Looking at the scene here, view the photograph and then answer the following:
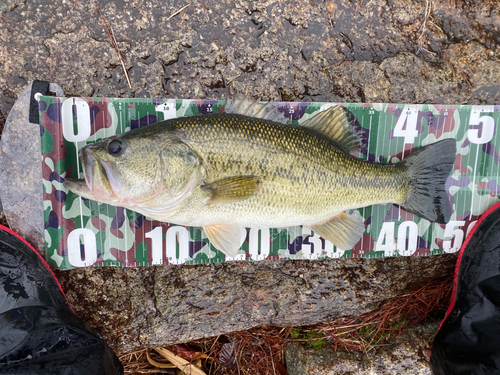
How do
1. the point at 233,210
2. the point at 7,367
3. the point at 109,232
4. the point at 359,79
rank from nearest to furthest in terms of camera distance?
the point at 7,367 → the point at 233,210 → the point at 109,232 → the point at 359,79

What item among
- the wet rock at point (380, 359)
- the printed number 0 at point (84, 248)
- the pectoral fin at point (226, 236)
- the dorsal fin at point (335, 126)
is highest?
the dorsal fin at point (335, 126)

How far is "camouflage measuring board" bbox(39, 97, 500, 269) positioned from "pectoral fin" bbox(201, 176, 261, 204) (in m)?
0.79

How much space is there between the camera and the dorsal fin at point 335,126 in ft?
8.09

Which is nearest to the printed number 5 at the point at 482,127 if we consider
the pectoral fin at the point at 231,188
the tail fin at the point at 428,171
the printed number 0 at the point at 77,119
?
the tail fin at the point at 428,171

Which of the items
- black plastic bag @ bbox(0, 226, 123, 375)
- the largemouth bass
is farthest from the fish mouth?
black plastic bag @ bbox(0, 226, 123, 375)

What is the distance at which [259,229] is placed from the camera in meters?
2.88

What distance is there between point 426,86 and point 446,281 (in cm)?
191

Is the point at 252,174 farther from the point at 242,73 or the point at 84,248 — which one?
the point at 84,248

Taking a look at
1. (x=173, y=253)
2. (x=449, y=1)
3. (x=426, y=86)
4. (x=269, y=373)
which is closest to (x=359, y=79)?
(x=426, y=86)

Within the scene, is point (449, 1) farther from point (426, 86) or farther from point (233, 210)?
point (233, 210)

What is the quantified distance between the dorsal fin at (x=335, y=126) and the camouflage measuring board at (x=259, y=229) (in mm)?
353

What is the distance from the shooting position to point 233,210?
229 cm

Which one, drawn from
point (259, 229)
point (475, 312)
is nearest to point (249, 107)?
point (259, 229)

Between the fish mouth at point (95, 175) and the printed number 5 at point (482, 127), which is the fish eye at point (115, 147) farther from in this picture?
the printed number 5 at point (482, 127)
